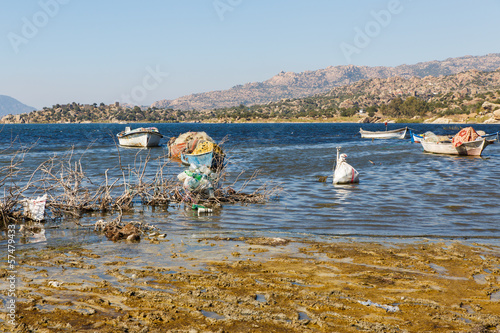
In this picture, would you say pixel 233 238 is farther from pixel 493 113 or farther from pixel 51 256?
pixel 493 113

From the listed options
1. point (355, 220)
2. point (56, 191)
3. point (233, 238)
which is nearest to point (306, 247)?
point (233, 238)

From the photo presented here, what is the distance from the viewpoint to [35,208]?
11430 mm

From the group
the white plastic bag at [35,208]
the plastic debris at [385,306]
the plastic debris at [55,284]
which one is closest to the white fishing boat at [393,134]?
the white plastic bag at [35,208]

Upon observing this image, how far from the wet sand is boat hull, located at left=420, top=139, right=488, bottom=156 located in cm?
2668

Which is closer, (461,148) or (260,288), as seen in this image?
(260,288)

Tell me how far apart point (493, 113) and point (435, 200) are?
139384mm

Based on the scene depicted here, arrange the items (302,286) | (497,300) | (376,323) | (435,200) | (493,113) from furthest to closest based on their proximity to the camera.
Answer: (493,113), (435,200), (302,286), (497,300), (376,323)

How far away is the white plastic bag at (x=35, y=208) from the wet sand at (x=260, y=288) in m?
2.87

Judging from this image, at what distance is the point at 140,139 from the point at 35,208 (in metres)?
34.0

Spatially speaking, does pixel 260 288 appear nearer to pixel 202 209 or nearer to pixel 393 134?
pixel 202 209

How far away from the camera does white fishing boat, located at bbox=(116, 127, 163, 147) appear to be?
44188mm

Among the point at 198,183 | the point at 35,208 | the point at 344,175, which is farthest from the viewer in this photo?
the point at 344,175

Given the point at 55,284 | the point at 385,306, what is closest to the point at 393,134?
the point at 385,306

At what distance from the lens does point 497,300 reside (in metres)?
6.17
